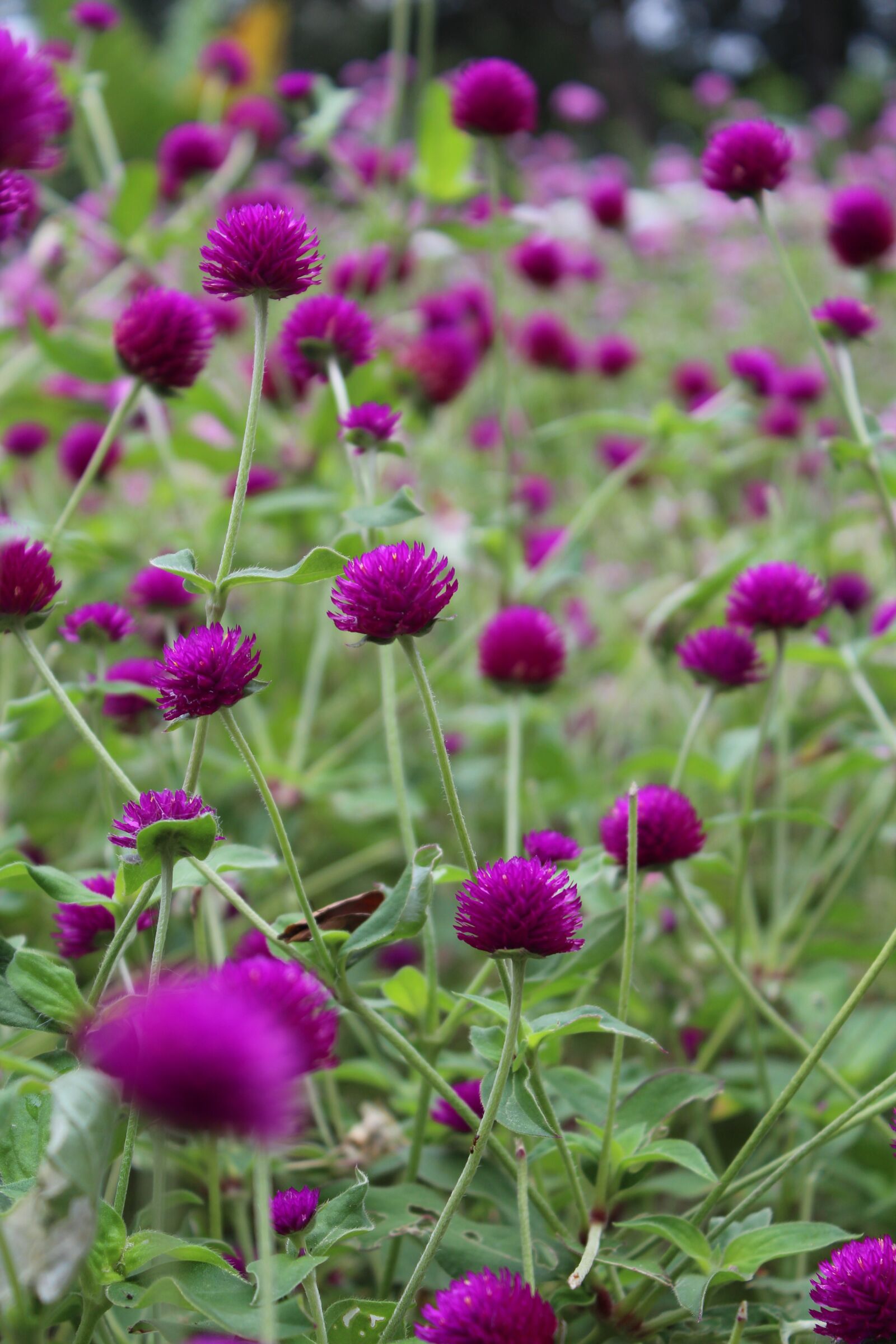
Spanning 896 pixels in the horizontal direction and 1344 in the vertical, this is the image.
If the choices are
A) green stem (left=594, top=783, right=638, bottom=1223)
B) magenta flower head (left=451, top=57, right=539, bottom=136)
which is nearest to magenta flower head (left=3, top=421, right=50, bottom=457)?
magenta flower head (left=451, top=57, right=539, bottom=136)

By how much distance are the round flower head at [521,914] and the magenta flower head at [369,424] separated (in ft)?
1.31

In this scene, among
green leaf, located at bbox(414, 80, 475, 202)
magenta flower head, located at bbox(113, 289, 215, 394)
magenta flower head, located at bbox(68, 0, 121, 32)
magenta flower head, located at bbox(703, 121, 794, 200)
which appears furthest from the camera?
magenta flower head, located at bbox(68, 0, 121, 32)

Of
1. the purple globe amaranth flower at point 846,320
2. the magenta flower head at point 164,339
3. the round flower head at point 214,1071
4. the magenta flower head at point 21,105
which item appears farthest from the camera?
the purple globe amaranth flower at point 846,320

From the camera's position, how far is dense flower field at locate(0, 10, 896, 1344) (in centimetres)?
59

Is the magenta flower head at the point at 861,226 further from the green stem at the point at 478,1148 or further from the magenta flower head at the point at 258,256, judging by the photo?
the green stem at the point at 478,1148

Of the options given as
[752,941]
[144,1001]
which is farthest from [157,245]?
[144,1001]

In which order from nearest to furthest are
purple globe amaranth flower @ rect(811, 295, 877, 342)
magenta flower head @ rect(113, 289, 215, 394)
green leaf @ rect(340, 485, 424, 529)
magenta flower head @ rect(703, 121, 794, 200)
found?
green leaf @ rect(340, 485, 424, 529) → magenta flower head @ rect(113, 289, 215, 394) → magenta flower head @ rect(703, 121, 794, 200) → purple globe amaranth flower @ rect(811, 295, 877, 342)

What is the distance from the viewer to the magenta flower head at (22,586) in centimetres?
68

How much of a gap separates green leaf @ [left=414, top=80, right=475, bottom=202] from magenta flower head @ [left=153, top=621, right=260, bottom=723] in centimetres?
119

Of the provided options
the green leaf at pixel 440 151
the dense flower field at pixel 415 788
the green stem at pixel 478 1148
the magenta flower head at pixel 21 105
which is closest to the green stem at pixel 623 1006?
the dense flower field at pixel 415 788

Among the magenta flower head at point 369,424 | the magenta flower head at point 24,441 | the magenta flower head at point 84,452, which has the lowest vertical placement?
the magenta flower head at point 24,441

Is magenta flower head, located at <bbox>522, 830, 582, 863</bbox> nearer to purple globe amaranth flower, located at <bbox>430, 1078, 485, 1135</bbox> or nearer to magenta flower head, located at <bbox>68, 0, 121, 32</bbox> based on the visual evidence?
purple globe amaranth flower, located at <bbox>430, 1078, 485, 1135</bbox>

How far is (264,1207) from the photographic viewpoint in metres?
0.46

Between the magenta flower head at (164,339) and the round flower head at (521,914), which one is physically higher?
the magenta flower head at (164,339)
